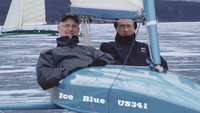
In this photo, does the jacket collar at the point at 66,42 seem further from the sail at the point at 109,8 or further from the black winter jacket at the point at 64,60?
the sail at the point at 109,8

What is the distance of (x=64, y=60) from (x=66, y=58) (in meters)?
0.02

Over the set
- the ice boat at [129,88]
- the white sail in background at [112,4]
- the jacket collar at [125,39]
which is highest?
the white sail in background at [112,4]

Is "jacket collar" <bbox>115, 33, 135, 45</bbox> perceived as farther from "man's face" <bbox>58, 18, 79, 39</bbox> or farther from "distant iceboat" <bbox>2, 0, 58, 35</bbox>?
"distant iceboat" <bbox>2, 0, 58, 35</bbox>

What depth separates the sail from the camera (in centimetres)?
288

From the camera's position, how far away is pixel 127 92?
2.36 m

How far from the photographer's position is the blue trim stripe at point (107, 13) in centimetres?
Result: 288

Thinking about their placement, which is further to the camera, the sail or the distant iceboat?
the distant iceboat

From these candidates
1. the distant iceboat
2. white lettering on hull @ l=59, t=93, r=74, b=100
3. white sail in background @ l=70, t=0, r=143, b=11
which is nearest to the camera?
white lettering on hull @ l=59, t=93, r=74, b=100

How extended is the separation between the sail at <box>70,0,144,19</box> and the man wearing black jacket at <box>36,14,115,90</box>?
10 cm

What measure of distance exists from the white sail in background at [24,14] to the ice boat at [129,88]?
A: 35310mm

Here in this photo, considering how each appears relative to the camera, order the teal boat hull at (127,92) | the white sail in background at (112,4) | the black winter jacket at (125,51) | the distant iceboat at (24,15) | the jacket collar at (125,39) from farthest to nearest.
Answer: the distant iceboat at (24,15) < the jacket collar at (125,39) < the black winter jacket at (125,51) < the white sail in background at (112,4) < the teal boat hull at (127,92)

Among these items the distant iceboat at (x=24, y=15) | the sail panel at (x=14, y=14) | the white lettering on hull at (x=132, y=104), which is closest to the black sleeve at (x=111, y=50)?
the white lettering on hull at (x=132, y=104)

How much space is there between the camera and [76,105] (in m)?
2.61

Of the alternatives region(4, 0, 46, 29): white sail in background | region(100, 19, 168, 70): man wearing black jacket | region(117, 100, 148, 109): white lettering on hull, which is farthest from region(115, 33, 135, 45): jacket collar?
region(4, 0, 46, 29): white sail in background
